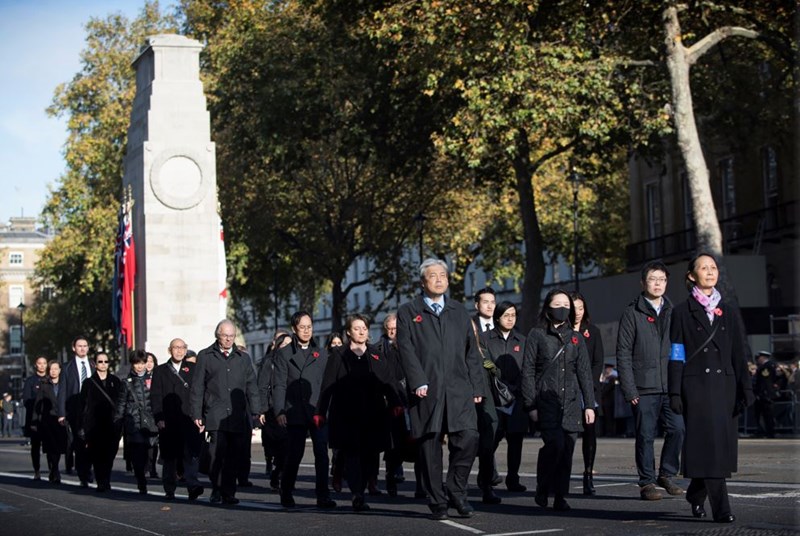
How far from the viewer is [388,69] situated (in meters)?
43.8

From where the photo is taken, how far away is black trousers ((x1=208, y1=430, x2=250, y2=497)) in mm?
16812

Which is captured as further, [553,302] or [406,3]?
[406,3]

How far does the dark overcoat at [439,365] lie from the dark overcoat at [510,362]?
2820mm

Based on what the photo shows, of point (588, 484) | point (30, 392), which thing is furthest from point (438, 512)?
point (30, 392)

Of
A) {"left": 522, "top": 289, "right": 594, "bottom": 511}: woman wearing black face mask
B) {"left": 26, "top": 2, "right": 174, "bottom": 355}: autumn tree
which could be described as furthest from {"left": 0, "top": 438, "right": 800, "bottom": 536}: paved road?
{"left": 26, "top": 2, "right": 174, "bottom": 355}: autumn tree

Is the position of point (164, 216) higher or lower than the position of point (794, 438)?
higher

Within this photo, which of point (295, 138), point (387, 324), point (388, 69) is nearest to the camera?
point (387, 324)

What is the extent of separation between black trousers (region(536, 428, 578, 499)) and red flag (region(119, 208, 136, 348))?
2587 cm

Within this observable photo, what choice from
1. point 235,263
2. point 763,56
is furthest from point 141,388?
point 235,263

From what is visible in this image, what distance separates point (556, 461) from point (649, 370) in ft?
4.58

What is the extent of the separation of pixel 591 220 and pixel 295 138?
19697mm

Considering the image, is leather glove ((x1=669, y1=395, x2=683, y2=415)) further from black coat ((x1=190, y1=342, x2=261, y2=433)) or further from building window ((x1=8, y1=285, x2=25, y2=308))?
building window ((x1=8, y1=285, x2=25, y2=308))

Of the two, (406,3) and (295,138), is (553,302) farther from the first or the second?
(295,138)

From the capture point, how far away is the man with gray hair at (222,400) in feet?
55.8
